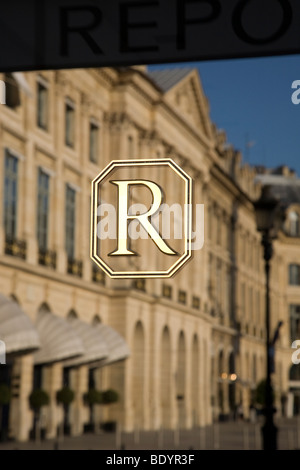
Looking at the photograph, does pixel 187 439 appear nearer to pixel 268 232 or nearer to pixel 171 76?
pixel 268 232

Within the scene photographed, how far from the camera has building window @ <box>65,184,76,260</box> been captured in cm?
2141

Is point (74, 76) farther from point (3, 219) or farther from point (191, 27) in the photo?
point (191, 27)

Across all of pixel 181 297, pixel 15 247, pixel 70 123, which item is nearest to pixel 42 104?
pixel 70 123

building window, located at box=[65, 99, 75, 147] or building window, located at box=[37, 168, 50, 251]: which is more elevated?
building window, located at box=[65, 99, 75, 147]

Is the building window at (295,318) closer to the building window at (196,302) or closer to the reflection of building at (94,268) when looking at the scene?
the reflection of building at (94,268)

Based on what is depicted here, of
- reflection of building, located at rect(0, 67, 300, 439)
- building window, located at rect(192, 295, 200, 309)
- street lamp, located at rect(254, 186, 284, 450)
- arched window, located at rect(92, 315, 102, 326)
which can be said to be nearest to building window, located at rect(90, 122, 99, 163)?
reflection of building, located at rect(0, 67, 300, 439)

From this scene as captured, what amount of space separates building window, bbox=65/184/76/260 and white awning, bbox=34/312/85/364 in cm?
179

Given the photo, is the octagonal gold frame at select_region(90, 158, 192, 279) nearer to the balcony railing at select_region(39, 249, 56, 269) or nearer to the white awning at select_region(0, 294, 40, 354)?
the white awning at select_region(0, 294, 40, 354)

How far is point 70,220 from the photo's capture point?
22.2 metres

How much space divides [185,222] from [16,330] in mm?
14485

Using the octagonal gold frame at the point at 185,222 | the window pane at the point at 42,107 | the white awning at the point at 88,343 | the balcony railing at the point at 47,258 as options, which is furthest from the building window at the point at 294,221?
the octagonal gold frame at the point at 185,222

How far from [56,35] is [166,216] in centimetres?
153
